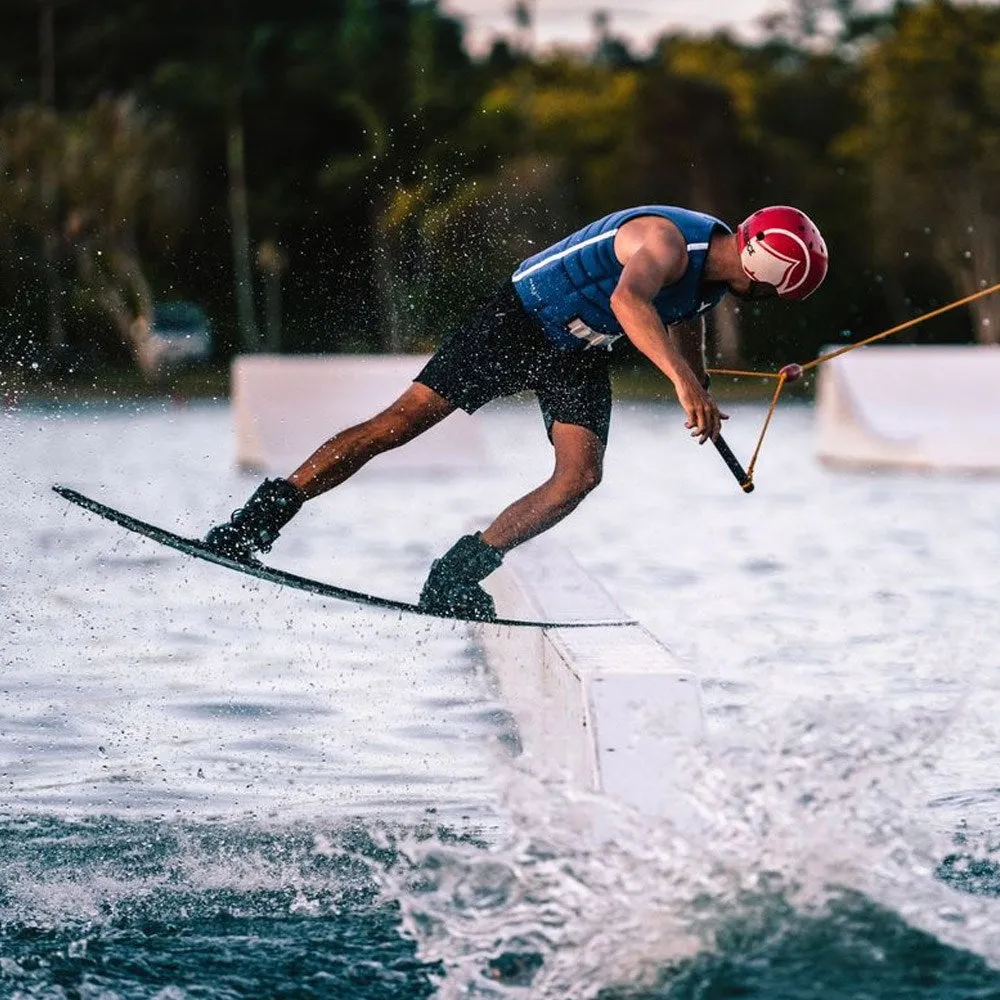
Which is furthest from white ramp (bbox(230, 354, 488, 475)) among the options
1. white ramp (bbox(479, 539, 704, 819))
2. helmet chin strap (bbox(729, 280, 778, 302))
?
helmet chin strap (bbox(729, 280, 778, 302))

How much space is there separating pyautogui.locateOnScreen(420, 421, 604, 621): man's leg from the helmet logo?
912 millimetres

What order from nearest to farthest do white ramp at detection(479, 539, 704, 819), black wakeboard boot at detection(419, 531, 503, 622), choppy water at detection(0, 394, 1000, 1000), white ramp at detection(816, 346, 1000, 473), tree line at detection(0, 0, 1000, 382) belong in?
choppy water at detection(0, 394, 1000, 1000)
white ramp at detection(479, 539, 704, 819)
black wakeboard boot at detection(419, 531, 503, 622)
white ramp at detection(816, 346, 1000, 473)
tree line at detection(0, 0, 1000, 382)

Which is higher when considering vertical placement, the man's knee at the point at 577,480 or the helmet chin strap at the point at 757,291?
the helmet chin strap at the point at 757,291

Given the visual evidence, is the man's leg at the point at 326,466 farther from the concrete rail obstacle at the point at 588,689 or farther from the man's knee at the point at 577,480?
the concrete rail obstacle at the point at 588,689

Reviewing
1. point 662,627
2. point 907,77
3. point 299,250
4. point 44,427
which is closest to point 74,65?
point 299,250

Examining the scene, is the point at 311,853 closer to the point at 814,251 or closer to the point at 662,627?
the point at 814,251

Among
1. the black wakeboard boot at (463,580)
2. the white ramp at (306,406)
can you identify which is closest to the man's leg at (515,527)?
the black wakeboard boot at (463,580)

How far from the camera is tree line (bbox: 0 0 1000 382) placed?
51531 mm

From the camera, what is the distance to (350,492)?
734 inches

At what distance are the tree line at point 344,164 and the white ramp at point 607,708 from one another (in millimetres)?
40140

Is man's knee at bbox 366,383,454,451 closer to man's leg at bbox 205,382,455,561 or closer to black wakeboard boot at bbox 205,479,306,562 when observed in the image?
man's leg at bbox 205,382,455,561

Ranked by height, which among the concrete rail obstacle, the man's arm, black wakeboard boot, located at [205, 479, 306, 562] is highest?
the man's arm

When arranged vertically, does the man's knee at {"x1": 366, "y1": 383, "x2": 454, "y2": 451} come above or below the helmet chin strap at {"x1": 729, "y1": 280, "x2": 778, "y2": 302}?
below

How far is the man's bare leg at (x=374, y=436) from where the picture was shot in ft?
23.3
